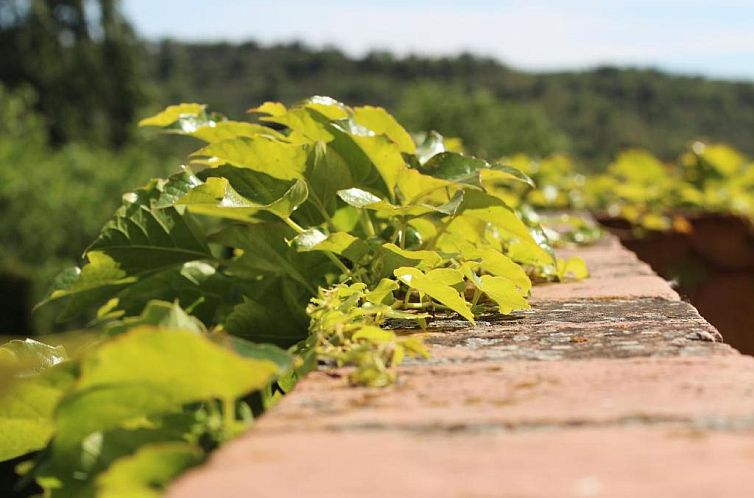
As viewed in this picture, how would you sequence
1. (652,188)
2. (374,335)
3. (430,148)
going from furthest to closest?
(652,188) → (430,148) → (374,335)

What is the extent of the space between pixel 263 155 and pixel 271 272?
0.20m

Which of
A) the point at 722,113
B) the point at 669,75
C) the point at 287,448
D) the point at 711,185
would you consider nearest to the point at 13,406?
the point at 287,448

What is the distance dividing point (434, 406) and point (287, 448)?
145 mm

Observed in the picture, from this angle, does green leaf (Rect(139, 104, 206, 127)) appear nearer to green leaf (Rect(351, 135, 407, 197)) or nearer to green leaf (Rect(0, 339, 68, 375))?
green leaf (Rect(351, 135, 407, 197))

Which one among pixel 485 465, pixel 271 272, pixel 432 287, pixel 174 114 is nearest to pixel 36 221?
pixel 174 114

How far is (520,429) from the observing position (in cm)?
60

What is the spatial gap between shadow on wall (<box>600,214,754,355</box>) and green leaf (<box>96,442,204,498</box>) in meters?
2.57

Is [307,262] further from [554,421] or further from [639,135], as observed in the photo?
[639,135]

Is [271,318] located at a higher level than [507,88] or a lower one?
lower

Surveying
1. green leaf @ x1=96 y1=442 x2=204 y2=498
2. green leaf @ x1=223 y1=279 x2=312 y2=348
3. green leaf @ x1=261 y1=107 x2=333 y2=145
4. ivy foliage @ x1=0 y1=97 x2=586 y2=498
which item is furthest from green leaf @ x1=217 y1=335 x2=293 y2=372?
green leaf @ x1=261 y1=107 x2=333 y2=145

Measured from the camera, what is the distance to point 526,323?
1.07 metres

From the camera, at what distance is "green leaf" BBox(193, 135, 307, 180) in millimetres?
1120

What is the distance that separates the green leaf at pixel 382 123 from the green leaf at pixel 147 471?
78cm

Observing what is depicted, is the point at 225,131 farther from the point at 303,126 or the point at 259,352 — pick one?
the point at 259,352
